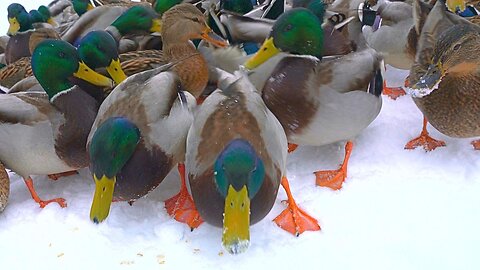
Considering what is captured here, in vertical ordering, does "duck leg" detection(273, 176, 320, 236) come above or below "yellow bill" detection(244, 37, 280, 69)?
below

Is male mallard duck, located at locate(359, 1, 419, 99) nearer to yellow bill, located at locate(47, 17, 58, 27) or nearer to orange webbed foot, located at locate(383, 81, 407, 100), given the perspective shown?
orange webbed foot, located at locate(383, 81, 407, 100)

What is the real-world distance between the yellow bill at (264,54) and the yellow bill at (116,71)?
32.7 inches

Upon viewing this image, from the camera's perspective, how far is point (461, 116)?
3.45 metres

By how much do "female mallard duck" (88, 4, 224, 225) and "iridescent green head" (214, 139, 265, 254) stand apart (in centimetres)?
57

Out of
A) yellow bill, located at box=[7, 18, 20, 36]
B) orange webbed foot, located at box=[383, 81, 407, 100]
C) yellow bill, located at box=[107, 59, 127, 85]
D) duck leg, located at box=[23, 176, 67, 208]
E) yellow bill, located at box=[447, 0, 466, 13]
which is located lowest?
orange webbed foot, located at box=[383, 81, 407, 100]

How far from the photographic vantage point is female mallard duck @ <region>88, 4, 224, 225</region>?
290cm

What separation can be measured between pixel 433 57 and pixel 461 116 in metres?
0.38

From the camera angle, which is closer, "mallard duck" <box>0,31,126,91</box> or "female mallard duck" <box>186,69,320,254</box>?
"female mallard duck" <box>186,69,320,254</box>

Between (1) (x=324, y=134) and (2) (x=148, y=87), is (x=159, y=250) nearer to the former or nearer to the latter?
(2) (x=148, y=87)

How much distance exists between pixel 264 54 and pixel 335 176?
84 cm

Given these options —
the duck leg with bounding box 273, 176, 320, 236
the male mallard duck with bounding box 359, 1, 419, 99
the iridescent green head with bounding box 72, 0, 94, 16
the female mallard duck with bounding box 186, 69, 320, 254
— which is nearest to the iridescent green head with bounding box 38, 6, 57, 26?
the iridescent green head with bounding box 72, 0, 94, 16

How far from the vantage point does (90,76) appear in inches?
146

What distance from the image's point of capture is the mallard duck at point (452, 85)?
Result: 10.9ft

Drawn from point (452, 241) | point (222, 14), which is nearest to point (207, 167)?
Result: point (452, 241)
